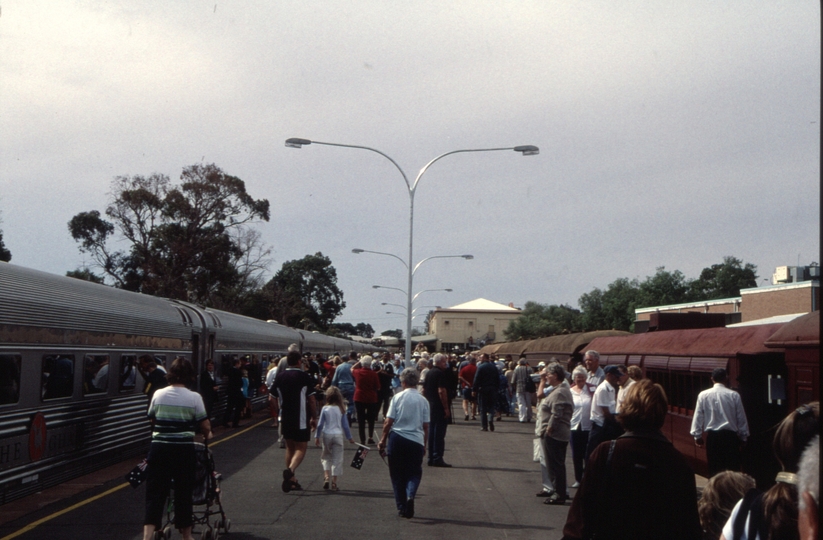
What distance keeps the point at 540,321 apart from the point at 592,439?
103 metres

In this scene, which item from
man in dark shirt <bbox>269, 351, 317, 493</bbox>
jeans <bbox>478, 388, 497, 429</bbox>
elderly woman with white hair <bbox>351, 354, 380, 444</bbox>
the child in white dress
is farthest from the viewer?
jeans <bbox>478, 388, 497, 429</bbox>

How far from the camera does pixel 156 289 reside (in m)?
42.8

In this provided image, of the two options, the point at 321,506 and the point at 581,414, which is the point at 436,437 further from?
the point at 321,506

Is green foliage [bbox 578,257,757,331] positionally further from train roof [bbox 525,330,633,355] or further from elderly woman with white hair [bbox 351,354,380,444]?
elderly woman with white hair [bbox 351,354,380,444]

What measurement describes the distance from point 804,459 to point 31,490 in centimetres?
1021

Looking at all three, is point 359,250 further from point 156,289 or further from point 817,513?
point 817,513

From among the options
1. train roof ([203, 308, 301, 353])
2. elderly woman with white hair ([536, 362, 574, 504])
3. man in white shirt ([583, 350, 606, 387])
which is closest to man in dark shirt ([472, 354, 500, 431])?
train roof ([203, 308, 301, 353])

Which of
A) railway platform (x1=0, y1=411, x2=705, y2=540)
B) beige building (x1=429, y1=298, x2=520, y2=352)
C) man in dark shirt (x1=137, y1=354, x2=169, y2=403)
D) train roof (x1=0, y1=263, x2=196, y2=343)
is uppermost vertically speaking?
beige building (x1=429, y1=298, x2=520, y2=352)

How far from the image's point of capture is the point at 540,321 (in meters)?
112

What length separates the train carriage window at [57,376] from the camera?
11.5 meters

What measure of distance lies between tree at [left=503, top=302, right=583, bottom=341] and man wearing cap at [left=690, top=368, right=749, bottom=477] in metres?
92.2

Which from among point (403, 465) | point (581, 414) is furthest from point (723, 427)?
point (403, 465)

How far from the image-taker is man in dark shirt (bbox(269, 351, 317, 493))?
1115cm

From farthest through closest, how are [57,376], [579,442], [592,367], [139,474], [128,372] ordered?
[128,372] → [57,376] → [592,367] → [579,442] → [139,474]
